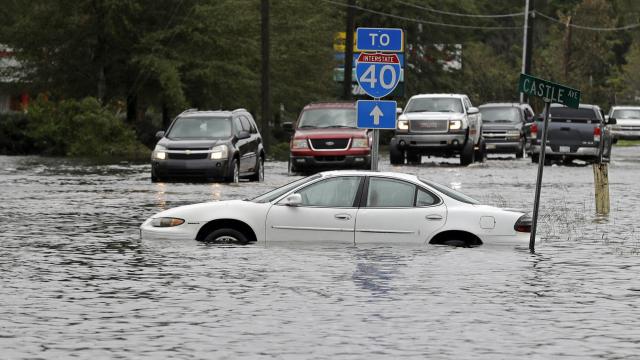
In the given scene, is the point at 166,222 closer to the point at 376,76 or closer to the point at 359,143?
the point at 376,76

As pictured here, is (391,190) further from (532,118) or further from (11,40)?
(11,40)

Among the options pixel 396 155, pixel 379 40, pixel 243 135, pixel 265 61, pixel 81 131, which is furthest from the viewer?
pixel 265 61

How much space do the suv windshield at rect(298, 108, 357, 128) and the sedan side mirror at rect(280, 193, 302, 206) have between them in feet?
70.2

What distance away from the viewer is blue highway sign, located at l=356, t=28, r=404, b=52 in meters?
23.9

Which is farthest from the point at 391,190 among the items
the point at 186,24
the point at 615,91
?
the point at 615,91

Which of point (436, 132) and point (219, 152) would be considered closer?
point (219, 152)

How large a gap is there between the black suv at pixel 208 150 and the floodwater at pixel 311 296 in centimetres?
923

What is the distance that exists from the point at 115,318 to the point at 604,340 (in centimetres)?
406

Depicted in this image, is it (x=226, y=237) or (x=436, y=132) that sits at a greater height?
(x=436, y=132)

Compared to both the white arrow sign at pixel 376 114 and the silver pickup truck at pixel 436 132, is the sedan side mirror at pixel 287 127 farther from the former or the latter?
the white arrow sign at pixel 376 114

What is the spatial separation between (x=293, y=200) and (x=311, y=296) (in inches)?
134

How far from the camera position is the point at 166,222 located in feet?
59.4

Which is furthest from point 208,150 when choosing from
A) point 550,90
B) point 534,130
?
point 550,90

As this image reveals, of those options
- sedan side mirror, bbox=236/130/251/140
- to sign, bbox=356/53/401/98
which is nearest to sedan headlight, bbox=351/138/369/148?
sedan side mirror, bbox=236/130/251/140
